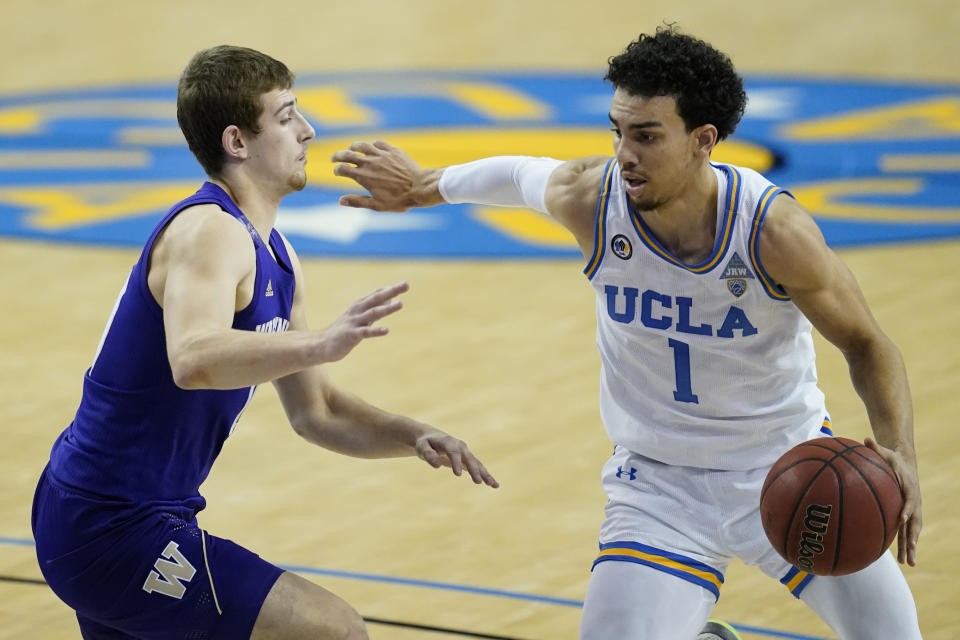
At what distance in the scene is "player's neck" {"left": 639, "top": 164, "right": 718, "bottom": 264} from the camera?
4129 millimetres

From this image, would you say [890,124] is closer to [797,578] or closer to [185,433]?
[797,578]

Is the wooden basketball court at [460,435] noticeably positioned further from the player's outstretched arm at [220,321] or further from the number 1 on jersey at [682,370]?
the player's outstretched arm at [220,321]

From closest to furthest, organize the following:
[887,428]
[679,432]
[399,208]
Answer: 1. [887,428]
2. [679,432]
3. [399,208]

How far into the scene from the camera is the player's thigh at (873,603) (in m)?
3.96

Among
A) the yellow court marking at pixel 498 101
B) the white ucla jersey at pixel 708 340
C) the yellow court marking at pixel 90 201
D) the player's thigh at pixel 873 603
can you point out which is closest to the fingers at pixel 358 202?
the white ucla jersey at pixel 708 340

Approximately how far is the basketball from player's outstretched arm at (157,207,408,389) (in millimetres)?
1252

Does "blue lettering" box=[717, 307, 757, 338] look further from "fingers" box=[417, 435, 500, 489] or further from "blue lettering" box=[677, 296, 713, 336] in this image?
"fingers" box=[417, 435, 500, 489]

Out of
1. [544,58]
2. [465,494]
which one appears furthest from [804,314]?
[544,58]

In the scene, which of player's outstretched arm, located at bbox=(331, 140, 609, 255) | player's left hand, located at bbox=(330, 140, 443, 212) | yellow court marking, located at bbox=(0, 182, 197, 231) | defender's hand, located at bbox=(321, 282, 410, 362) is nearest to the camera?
defender's hand, located at bbox=(321, 282, 410, 362)

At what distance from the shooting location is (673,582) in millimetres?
4094

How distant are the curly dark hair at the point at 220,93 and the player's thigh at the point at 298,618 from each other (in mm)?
1222

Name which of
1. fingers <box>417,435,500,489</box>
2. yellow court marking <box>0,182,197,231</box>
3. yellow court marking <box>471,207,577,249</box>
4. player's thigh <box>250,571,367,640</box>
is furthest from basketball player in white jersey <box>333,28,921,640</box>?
yellow court marking <box>0,182,197,231</box>

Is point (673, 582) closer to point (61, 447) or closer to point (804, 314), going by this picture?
point (804, 314)

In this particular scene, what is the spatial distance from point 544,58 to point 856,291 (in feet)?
33.0
